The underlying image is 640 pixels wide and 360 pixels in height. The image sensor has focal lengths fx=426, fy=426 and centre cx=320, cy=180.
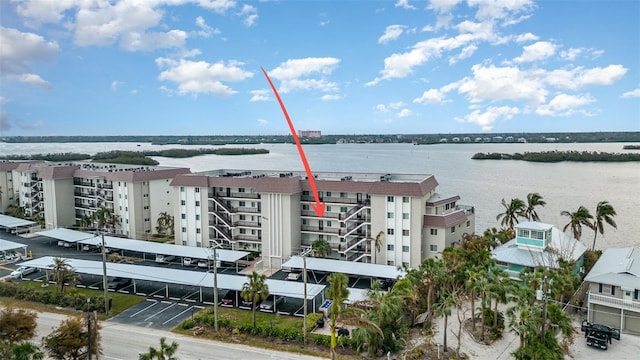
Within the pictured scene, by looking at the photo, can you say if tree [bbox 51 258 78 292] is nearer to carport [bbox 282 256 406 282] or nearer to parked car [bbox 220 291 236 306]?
parked car [bbox 220 291 236 306]

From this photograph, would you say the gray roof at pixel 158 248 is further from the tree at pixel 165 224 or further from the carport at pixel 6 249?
the tree at pixel 165 224

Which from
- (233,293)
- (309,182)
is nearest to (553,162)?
(309,182)

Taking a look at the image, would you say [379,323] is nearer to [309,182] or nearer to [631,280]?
[631,280]

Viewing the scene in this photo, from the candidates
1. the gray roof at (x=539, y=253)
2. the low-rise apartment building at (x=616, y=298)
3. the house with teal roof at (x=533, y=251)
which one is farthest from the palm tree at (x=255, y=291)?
the low-rise apartment building at (x=616, y=298)

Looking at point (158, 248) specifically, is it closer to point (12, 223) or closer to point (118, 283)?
point (118, 283)

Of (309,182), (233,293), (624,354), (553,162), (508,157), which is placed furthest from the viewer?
(508,157)

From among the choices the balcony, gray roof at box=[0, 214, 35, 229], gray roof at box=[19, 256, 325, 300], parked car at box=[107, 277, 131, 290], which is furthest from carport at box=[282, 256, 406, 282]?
gray roof at box=[0, 214, 35, 229]
